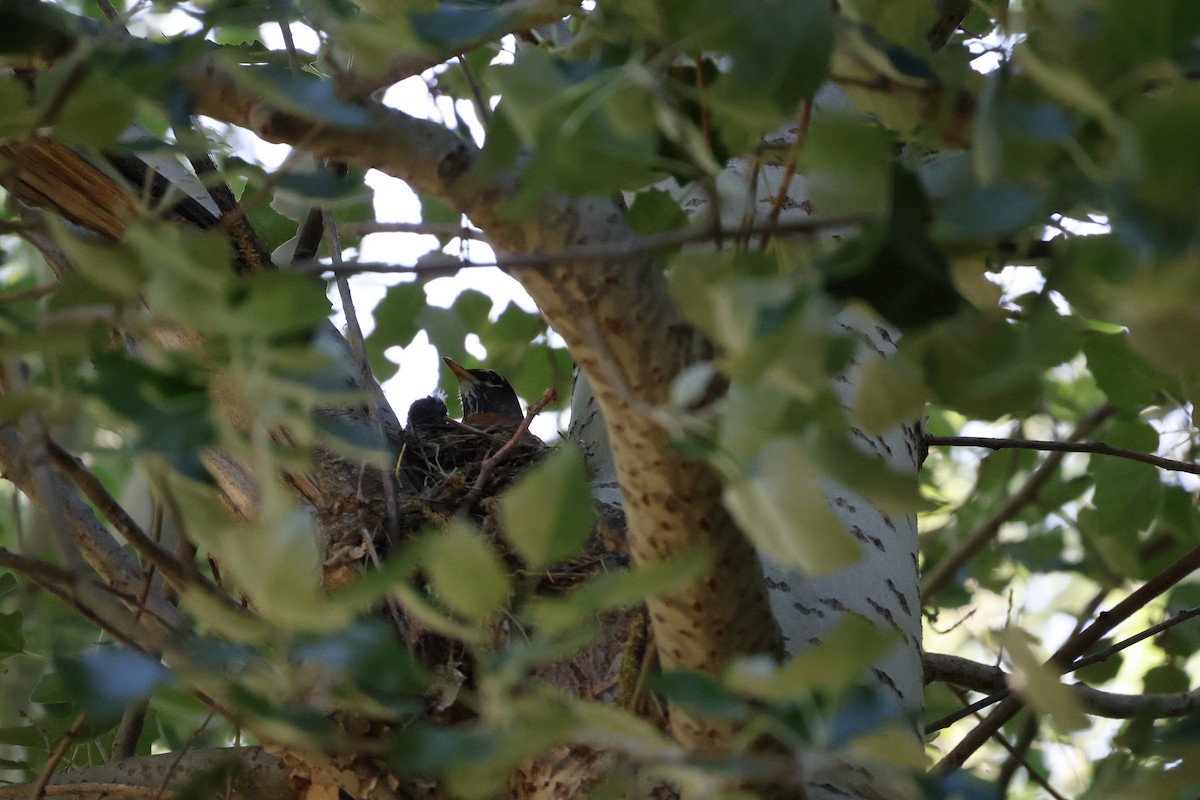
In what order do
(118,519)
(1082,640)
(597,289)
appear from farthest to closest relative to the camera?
(1082,640)
(118,519)
(597,289)

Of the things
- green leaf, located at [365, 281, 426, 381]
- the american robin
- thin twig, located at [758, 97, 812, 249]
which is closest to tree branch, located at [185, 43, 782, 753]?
thin twig, located at [758, 97, 812, 249]

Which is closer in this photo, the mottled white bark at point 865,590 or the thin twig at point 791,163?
the thin twig at point 791,163

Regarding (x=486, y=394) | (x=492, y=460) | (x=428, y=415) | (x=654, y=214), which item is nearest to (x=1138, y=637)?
(x=654, y=214)

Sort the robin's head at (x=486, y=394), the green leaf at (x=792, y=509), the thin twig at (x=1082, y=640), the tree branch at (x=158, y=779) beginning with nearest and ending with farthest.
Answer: the green leaf at (x=792, y=509) → the thin twig at (x=1082, y=640) → the tree branch at (x=158, y=779) → the robin's head at (x=486, y=394)

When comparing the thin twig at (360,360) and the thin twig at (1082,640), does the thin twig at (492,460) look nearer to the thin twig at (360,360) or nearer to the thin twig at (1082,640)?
the thin twig at (360,360)

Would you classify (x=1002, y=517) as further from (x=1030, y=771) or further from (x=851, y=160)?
(x=851, y=160)

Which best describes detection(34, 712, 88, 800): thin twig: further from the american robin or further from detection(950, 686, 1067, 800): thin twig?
the american robin

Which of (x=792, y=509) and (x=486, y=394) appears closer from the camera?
(x=792, y=509)

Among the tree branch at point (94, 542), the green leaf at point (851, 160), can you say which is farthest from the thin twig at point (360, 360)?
the green leaf at point (851, 160)

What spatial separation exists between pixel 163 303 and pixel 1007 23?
604 mm

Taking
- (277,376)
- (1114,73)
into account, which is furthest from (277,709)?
(1114,73)

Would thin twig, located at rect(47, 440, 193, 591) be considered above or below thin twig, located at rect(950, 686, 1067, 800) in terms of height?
below

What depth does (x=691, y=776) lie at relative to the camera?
581mm

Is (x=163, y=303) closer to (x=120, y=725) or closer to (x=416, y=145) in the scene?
(x=416, y=145)
